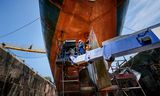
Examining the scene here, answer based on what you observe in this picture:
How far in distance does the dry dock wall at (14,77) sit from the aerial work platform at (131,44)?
291 centimetres

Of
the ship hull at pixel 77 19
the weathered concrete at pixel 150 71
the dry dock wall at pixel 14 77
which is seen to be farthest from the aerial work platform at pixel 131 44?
the weathered concrete at pixel 150 71

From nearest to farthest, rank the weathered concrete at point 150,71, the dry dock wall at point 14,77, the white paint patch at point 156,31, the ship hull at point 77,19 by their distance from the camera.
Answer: the white paint patch at point 156,31, the dry dock wall at point 14,77, the ship hull at point 77,19, the weathered concrete at point 150,71

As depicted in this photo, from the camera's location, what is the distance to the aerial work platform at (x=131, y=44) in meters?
2.41

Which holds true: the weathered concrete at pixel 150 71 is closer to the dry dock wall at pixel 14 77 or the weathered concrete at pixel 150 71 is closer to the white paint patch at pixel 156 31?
the dry dock wall at pixel 14 77

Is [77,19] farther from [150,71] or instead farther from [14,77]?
[150,71]

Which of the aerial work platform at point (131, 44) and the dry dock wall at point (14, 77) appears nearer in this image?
the aerial work platform at point (131, 44)

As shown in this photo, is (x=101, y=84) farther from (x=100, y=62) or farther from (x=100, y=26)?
(x=100, y=26)

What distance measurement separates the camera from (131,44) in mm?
2582

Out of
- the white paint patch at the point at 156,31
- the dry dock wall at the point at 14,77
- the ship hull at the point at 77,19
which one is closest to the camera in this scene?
the white paint patch at the point at 156,31

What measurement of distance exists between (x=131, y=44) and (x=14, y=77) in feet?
13.8

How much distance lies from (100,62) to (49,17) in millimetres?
2768

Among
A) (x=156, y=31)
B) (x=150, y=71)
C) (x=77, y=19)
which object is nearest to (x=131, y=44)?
(x=156, y=31)

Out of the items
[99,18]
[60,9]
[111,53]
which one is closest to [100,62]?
[111,53]

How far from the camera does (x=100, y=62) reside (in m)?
4.34
